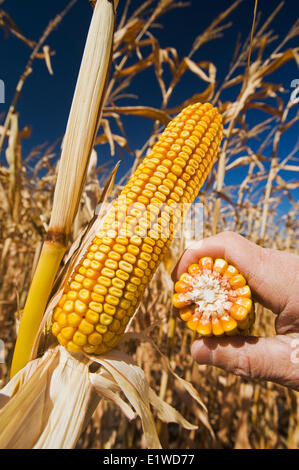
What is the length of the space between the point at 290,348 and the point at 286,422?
2.96 meters

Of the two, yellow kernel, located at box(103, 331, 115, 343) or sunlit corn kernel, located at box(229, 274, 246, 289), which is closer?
yellow kernel, located at box(103, 331, 115, 343)

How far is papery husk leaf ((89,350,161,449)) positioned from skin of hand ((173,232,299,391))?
342 mm

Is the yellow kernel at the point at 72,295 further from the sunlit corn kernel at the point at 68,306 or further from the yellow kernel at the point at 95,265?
the yellow kernel at the point at 95,265

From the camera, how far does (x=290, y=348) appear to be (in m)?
1.16

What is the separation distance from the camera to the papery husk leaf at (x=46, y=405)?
800mm

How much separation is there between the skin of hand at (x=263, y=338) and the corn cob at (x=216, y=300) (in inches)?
2.6

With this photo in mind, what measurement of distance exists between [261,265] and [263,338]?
1.10 feet

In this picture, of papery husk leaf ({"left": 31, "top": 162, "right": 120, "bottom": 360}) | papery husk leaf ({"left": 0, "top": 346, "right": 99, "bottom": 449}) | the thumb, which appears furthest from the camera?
the thumb

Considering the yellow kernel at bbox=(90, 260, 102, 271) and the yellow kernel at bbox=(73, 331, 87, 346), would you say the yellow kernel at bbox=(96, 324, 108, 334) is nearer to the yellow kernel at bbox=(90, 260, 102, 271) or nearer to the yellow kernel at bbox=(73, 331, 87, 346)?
the yellow kernel at bbox=(73, 331, 87, 346)

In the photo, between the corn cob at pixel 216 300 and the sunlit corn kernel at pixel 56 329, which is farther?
the corn cob at pixel 216 300

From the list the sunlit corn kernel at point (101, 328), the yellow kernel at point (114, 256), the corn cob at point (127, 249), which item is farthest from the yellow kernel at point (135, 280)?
the sunlit corn kernel at point (101, 328)

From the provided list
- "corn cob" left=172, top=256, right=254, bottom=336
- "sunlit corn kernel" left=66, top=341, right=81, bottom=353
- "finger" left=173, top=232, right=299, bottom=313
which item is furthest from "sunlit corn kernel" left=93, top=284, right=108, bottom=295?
"finger" left=173, top=232, right=299, bottom=313

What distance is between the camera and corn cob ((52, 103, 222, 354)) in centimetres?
97
